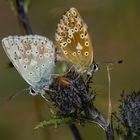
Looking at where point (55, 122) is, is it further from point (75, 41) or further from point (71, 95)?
point (75, 41)

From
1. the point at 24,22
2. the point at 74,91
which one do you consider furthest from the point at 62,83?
the point at 24,22

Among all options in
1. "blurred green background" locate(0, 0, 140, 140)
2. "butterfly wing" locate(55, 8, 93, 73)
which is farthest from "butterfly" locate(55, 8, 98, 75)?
"blurred green background" locate(0, 0, 140, 140)

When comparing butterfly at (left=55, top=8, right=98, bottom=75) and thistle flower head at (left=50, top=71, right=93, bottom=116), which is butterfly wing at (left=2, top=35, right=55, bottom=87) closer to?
butterfly at (left=55, top=8, right=98, bottom=75)

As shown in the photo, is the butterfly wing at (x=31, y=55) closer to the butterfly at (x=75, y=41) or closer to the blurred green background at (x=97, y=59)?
the butterfly at (x=75, y=41)

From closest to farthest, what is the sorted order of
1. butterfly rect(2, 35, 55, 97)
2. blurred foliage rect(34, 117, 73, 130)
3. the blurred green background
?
blurred foliage rect(34, 117, 73, 130), butterfly rect(2, 35, 55, 97), the blurred green background

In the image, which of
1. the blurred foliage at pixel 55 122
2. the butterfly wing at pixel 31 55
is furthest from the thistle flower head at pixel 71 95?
the butterfly wing at pixel 31 55

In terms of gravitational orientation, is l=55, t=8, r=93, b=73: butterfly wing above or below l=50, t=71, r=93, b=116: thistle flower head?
above

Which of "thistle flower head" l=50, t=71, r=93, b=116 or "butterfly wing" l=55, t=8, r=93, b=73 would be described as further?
"butterfly wing" l=55, t=8, r=93, b=73

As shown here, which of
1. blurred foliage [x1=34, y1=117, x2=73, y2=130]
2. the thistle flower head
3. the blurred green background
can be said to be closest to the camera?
blurred foliage [x1=34, y1=117, x2=73, y2=130]
